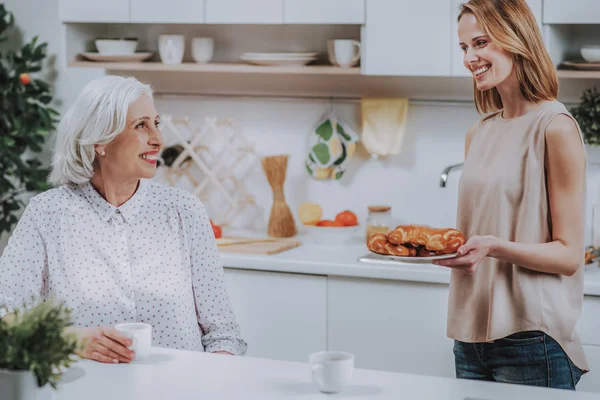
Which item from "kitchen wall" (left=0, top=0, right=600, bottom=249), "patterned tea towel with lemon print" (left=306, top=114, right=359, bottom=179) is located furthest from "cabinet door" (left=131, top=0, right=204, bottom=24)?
"patterned tea towel with lemon print" (left=306, top=114, right=359, bottom=179)

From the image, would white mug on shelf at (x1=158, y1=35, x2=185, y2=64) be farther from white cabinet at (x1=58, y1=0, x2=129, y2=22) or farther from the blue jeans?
the blue jeans

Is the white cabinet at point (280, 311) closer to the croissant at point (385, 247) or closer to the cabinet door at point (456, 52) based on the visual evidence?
the cabinet door at point (456, 52)

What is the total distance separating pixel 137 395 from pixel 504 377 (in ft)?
2.79

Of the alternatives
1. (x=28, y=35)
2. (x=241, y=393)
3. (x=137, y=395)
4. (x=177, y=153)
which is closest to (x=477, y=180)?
(x=241, y=393)

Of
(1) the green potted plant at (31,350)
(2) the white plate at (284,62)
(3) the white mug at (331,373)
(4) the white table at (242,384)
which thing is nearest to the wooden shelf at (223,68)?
(2) the white plate at (284,62)

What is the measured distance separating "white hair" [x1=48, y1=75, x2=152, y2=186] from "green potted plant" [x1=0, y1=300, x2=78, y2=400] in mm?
834

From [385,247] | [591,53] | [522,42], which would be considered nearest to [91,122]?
[385,247]

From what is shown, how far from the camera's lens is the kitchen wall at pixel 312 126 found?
→ 3.54 metres

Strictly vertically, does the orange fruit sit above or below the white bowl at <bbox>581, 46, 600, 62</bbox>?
below

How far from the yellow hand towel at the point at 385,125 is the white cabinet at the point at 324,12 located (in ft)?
1.26

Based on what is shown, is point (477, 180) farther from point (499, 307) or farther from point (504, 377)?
point (504, 377)

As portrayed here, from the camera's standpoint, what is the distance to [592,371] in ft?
9.39

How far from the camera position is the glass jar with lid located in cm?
345

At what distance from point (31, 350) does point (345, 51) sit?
2167mm
